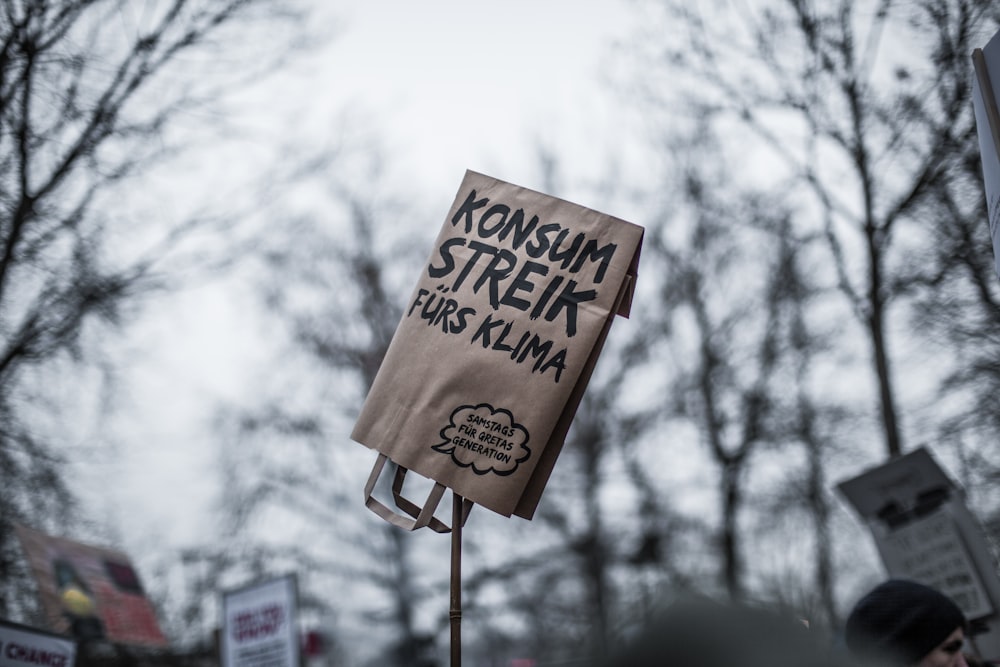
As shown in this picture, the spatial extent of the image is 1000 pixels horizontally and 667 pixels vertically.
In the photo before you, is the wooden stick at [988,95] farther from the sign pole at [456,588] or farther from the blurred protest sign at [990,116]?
the sign pole at [456,588]

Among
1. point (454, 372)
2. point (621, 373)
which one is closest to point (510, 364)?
point (454, 372)

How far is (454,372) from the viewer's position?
3.95m

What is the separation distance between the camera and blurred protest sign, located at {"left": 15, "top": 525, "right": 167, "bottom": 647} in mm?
8156

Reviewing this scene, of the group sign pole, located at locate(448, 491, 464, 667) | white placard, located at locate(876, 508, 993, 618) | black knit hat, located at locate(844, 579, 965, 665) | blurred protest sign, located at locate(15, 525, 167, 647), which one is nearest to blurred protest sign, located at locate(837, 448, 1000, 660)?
white placard, located at locate(876, 508, 993, 618)

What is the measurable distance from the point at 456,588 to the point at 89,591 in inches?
236

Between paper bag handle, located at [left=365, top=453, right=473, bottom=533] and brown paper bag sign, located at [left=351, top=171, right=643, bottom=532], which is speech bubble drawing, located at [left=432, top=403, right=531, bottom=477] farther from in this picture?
paper bag handle, located at [left=365, top=453, right=473, bottom=533]

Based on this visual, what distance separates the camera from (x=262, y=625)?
9.93m

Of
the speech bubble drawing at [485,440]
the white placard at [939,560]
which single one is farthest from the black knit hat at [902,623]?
the white placard at [939,560]

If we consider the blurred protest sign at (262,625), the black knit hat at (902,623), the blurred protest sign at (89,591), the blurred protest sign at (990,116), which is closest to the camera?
the blurred protest sign at (990,116)

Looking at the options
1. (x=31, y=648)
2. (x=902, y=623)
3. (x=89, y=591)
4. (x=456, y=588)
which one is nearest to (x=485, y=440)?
(x=456, y=588)

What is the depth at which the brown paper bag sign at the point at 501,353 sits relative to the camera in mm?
3830

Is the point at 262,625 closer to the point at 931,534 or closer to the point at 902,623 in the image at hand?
the point at 931,534

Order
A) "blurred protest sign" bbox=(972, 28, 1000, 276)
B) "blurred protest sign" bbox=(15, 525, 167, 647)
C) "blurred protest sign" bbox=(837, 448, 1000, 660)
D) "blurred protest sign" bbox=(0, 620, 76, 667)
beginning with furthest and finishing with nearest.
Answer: "blurred protest sign" bbox=(15, 525, 167, 647), "blurred protest sign" bbox=(0, 620, 76, 667), "blurred protest sign" bbox=(837, 448, 1000, 660), "blurred protest sign" bbox=(972, 28, 1000, 276)

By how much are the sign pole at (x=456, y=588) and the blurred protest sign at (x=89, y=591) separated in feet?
17.0
